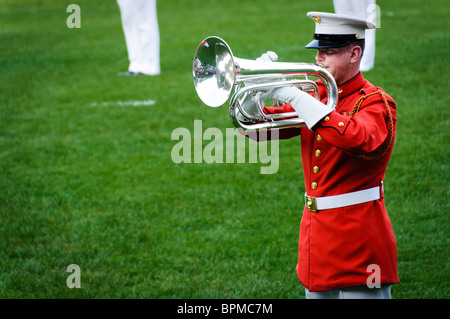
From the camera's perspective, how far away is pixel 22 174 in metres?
6.59

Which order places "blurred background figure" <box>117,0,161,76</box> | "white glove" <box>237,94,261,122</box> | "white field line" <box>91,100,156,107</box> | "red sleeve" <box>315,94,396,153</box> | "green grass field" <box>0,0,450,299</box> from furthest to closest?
1. "blurred background figure" <box>117,0,161,76</box>
2. "white field line" <box>91,100,156,107</box>
3. "green grass field" <box>0,0,450,299</box>
4. "white glove" <box>237,94,261,122</box>
5. "red sleeve" <box>315,94,396,153</box>

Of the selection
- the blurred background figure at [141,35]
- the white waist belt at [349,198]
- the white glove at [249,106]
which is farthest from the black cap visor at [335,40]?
the blurred background figure at [141,35]

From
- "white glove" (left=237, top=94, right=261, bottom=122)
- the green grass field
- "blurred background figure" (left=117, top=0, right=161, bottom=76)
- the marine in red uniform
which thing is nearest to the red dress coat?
the marine in red uniform

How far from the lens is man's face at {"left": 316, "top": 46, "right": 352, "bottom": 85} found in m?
2.80

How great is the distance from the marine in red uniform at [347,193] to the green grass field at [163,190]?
4.62 ft

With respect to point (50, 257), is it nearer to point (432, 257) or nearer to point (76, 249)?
point (76, 249)

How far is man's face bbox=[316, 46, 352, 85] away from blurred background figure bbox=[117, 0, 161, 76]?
799 centimetres

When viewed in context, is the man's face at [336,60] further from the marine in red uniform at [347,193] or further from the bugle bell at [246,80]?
the bugle bell at [246,80]

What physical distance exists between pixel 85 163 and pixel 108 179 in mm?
593

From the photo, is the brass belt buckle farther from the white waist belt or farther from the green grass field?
the green grass field

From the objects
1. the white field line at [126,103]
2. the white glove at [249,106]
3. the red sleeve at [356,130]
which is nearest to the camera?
the red sleeve at [356,130]

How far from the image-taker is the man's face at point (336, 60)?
2.80 metres

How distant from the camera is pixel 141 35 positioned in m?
10.7

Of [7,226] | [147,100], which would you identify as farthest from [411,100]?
[7,226]
